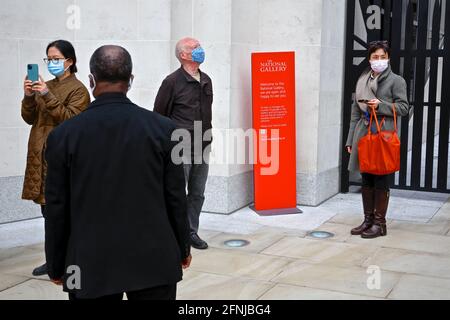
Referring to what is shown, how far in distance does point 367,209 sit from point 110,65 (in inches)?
165

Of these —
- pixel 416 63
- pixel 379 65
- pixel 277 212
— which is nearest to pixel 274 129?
pixel 277 212

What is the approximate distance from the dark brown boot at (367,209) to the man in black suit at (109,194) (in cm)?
388

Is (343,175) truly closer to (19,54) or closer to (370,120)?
(370,120)

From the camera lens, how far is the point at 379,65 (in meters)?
5.83

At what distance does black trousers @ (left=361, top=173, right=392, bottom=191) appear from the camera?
5965mm

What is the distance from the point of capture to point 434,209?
290 inches

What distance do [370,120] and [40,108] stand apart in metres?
3.04

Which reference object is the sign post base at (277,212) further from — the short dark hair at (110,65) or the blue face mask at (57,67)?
the short dark hair at (110,65)

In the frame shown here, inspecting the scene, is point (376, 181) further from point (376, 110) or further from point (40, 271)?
point (40, 271)

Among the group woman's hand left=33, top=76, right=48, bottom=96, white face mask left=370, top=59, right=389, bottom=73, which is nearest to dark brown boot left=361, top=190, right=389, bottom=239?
white face mask left=370, top=59, right=389, bottom=73

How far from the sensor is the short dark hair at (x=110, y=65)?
2490mm

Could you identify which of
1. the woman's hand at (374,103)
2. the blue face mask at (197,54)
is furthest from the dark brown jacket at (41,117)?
the woman's hand at (374,103)
